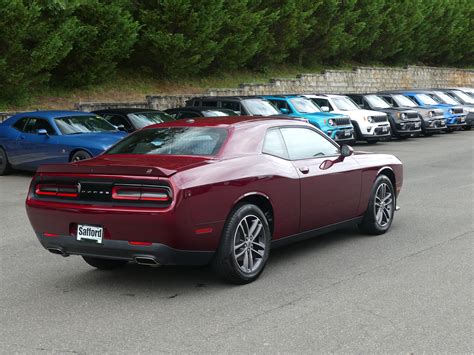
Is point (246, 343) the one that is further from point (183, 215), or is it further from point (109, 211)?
point (109, 211)

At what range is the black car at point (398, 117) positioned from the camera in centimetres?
2408

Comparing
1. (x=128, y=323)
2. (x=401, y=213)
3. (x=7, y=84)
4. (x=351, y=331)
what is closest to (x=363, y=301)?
(x=351, y=331)

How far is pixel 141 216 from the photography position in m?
5.70

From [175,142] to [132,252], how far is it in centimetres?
148

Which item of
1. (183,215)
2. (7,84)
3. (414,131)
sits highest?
(183,215)

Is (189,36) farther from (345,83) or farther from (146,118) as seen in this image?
(345,83)

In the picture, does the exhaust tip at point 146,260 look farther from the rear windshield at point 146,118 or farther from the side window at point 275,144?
the rear windshield at point 146,118

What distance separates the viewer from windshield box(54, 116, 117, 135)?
1491 cm

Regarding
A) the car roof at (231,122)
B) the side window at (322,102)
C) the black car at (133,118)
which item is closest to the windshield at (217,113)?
the black car at (133,118)

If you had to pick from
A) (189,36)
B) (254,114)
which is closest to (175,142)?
(254,114)

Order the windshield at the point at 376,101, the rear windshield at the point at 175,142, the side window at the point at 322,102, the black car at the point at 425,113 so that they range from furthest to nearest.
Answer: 1. the black car at the point at 425,113
2. the windshield at the point at 376,101
3. the side window at the point at 322,102
4. the rear windshield at the point at 175,142

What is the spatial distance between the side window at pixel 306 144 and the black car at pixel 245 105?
40.1 ft

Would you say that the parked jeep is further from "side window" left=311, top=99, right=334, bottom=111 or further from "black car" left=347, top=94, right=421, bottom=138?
"side window" left=311, top=99, right=334, bottom=111

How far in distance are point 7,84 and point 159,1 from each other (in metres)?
7.22
